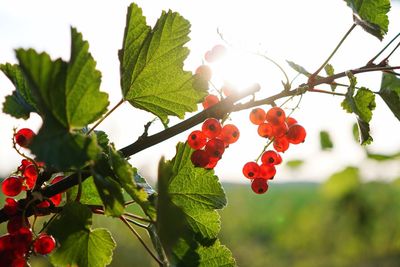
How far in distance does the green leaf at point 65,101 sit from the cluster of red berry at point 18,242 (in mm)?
239

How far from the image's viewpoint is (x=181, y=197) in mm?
1075

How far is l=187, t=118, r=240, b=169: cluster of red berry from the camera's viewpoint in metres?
1.03

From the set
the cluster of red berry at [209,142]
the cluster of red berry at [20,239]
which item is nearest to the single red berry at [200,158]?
the cluster of red berry at [209,142]

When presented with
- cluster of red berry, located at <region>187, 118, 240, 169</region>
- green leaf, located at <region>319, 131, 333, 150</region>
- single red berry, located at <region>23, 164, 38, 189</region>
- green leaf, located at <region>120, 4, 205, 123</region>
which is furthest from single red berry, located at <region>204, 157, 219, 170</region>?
green leaf, located at <region>319, 131, 333, 150</region>

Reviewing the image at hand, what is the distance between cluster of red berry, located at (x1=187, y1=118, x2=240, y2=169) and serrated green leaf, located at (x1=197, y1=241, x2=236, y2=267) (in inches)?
5.6

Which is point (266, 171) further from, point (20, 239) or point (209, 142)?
point (20, 239)

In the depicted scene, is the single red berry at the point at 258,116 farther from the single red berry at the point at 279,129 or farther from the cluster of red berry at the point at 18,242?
the cluster of red berry at the point at 18,242

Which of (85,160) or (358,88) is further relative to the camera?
(358,88)

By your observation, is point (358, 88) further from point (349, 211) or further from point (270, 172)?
point (349, 211)

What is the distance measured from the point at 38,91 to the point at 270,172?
0.60 m

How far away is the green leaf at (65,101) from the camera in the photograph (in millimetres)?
750

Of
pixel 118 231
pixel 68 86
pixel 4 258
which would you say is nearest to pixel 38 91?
pixel 68 86

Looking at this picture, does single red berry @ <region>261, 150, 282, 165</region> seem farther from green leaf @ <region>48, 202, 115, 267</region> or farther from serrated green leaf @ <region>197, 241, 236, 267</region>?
green leaf @ <region>48, 202, 115, 267</region>

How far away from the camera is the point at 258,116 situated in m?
1.21
